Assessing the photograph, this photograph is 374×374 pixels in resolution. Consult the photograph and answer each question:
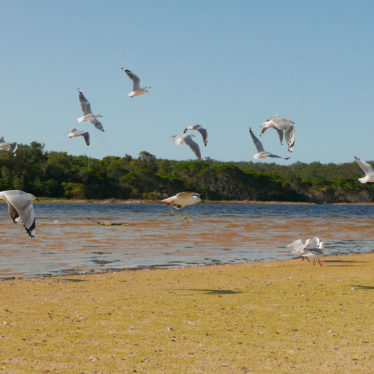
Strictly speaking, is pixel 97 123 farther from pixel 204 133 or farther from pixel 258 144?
pixel 258 144

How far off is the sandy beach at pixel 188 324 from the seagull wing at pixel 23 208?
1.74 meters

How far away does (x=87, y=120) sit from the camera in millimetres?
12773

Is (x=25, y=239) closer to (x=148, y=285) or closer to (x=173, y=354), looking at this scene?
(x=148, y=285)

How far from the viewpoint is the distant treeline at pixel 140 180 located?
122 metres

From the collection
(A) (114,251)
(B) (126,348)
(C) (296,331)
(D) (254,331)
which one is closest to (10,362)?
(B) (126,348)

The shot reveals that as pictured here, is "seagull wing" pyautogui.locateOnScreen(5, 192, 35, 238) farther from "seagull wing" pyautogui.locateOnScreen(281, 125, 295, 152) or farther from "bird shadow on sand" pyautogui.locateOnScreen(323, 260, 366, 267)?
"bird shadow on sand" pyautogui.locateOnScreen(323, 260, 366, 267)

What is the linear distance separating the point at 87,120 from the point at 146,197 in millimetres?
121023

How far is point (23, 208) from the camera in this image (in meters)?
9.84

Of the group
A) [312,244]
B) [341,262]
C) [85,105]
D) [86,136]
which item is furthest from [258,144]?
[341,262]

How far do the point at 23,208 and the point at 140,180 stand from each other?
128596 mm

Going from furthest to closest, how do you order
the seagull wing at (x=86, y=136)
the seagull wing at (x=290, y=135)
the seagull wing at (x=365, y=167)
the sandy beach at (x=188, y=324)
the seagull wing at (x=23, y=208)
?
the seagull wing at (x=86, y=136) → the seagull wing at (x=365, y=167) → the seagull wing at (x=290, y=135) → the seagull wing at (x=23, y=208) → the sandy beach at (x=188, y=324)

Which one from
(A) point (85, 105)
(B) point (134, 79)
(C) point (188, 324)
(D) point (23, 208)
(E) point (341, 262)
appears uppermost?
(B) point (134, 79)

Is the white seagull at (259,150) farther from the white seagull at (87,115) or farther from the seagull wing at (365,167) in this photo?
the white seagull at (87,115)

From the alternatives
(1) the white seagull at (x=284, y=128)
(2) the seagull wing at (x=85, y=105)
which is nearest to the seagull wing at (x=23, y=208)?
(2) the seagull wing at (x=85, y=105)
